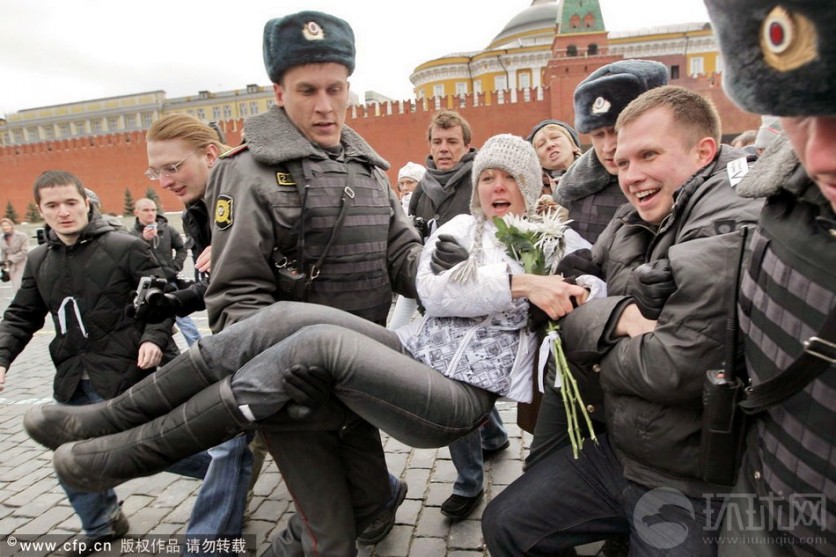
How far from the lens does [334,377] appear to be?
1.65 meters

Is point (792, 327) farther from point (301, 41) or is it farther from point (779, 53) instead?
point (301, 41)

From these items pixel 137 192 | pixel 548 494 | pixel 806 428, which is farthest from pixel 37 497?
pixel 137 192

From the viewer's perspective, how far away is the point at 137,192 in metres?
33.2

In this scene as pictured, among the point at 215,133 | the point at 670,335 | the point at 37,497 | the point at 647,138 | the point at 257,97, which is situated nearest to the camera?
the point at 670,335

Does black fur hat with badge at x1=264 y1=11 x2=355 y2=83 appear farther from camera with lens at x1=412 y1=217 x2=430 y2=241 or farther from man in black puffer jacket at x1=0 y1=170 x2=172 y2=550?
camera with lens at x1=412 y1=217 x2=430 y2=241

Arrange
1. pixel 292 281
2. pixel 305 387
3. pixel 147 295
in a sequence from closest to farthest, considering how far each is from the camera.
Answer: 1. pixel 305 387
2. pixel 292 281
3. pixel 147 295

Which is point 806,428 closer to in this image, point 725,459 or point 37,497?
point 725,459

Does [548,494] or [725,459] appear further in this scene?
[548,494]

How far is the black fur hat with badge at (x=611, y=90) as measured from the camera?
2648 mm

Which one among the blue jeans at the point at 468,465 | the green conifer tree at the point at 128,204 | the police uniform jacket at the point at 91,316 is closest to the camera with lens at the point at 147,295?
the police uniform jacket at the point at 91,316

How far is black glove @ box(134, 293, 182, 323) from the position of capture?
242 centimetres

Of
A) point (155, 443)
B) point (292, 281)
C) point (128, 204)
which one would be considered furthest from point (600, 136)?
point (128, 204)

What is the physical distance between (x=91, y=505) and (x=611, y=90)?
3.46 metres

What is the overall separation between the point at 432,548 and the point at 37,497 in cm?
263
